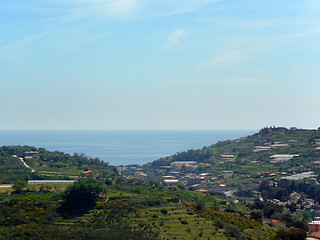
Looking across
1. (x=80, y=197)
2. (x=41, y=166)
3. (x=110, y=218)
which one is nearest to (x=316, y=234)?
(x=110, y=218)

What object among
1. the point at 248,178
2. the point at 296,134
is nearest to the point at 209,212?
the point at 248,178

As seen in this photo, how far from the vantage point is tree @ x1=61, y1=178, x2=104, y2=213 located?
1822 inches

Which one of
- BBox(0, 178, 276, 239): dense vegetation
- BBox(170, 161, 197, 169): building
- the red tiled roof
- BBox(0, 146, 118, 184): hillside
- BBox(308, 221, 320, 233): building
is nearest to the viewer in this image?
BBox(0, 178, 276, 239): dense vegetation

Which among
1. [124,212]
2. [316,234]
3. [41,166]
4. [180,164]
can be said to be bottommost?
[316,234]

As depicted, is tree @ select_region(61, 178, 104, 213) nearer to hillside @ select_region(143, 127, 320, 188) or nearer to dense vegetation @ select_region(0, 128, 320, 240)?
dense vegetation @ select_region(0, 128, 320, 240)

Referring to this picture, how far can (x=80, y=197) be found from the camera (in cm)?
4691

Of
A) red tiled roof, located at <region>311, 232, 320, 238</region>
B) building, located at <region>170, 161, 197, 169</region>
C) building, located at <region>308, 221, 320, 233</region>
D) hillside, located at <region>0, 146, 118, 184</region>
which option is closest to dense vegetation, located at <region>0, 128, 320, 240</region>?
hillside, located at <region>0, 146, 118, 184</region>

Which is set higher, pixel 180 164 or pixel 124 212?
pixel 124 212

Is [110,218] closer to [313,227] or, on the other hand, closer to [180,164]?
[313,227]

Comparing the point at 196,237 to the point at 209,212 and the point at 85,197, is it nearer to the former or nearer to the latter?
the point at 209,212

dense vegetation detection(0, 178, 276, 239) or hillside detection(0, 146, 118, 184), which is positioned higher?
hillside detection(0, 146, 118, 184)

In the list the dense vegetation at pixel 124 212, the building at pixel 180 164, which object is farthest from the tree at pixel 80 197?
the building at pixel 180 164

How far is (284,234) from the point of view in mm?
41062

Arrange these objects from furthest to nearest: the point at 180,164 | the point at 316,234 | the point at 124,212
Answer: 1. the point at 180,164
2. the point at 316,234
3. the point at 124,212
